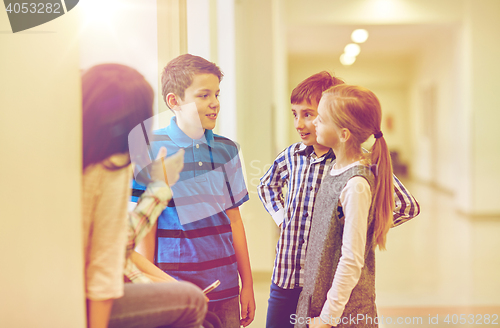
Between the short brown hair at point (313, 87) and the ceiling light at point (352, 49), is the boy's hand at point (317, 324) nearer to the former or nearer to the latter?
the short brown hair at point (313, 87)

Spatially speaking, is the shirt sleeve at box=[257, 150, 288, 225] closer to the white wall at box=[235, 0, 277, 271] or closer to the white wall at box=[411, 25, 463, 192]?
the white wall at box=[235, 0, 277, 271]

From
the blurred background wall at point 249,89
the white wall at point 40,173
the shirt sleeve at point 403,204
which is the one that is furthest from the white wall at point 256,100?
the white wall at point 40,173

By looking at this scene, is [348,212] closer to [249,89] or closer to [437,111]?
[249,89]

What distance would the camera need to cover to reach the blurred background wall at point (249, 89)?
0.78 m

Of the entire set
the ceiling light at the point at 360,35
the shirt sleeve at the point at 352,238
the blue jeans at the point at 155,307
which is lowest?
the blue jeans at the point at 155,307

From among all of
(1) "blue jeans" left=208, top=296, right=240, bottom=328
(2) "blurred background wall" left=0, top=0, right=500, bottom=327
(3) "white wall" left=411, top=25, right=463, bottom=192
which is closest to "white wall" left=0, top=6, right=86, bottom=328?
(2) "blurred background wall" left=0, top=0, right=500, bottom=327

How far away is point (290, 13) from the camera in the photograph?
133 centimetres

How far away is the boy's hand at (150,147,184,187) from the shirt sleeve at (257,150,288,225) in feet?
0.81

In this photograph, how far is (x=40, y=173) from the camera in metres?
0.79

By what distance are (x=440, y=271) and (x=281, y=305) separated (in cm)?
167

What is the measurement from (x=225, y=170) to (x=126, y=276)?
0.34 meters

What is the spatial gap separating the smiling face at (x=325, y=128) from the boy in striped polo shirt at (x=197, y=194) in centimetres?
24

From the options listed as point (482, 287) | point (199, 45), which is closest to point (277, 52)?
point (199, 45)

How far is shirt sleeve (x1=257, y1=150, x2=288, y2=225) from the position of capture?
3.34 feet
